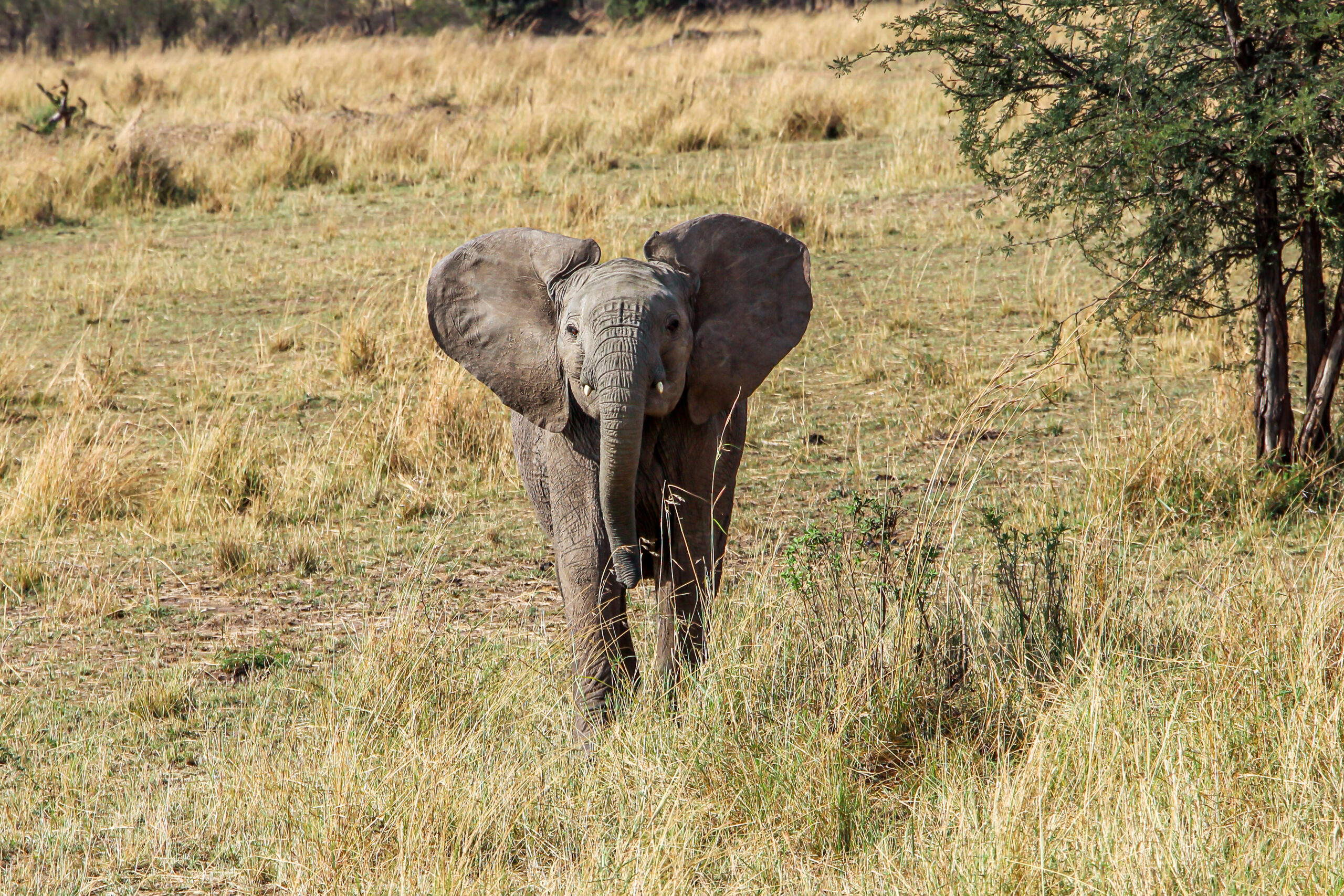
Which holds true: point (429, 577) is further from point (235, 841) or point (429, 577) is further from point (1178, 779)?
point (1178, 779)

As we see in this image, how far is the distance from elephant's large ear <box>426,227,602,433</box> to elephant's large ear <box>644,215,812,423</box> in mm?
310

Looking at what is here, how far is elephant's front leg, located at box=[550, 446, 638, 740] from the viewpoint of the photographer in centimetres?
400

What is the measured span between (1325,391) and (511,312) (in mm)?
3999

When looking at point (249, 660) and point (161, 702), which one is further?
point (249, 660)

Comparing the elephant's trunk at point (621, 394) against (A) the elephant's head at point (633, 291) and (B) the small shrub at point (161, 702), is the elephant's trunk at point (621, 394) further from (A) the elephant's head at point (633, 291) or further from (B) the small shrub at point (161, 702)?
(B) the small shrub at point (161, 702)

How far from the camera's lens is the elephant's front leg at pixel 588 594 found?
400cm

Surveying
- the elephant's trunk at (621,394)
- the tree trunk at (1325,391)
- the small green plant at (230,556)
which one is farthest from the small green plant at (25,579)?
the tree trunk at (1325,391)

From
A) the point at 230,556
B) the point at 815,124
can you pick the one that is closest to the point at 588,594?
the point at 230,556

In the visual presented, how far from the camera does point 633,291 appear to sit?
3605mm

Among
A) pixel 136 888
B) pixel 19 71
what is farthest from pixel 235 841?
pixel 19 71

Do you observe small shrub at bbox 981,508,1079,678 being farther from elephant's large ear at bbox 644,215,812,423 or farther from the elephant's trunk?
the elephant's trunk

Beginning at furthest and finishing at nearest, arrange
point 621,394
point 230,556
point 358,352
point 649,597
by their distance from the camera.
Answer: point 358,352, point 230,556, point 649,597, point 621,394

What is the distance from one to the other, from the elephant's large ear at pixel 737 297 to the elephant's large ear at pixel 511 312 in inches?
12.2

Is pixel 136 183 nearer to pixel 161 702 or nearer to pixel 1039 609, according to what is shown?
pixel 161 702
